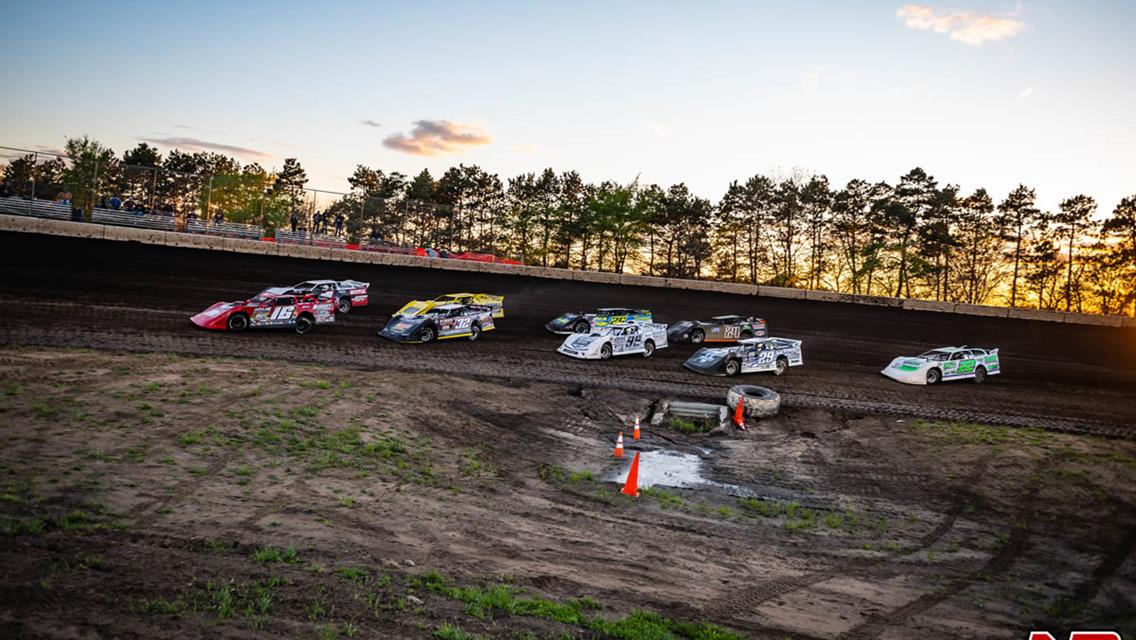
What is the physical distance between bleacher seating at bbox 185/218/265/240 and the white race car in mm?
21137

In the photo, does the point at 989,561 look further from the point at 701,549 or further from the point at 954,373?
the point at 954,373

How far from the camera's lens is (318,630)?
4793 mm

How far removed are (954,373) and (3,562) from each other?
25.7 m

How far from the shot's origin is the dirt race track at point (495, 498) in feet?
18.2

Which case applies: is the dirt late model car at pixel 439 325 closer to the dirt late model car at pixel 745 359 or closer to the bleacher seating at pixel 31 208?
the dirt late model car at pixel 745 359

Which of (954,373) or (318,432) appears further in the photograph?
(954,373)

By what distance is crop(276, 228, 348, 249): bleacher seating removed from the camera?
33.0 m

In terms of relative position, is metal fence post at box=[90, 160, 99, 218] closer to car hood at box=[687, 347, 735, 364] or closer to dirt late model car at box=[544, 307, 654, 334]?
dirt late model car at box=[544, 307, 654, 334]

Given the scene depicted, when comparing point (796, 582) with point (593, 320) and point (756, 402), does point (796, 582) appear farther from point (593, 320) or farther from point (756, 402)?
point (593, 320)

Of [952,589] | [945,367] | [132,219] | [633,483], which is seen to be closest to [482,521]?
[633,483]

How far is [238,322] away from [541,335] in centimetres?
1151

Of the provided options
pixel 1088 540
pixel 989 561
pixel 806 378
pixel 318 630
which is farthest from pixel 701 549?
pixel 806 378

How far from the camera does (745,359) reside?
21.1 meters

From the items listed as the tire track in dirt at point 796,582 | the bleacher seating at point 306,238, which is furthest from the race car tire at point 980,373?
the bleacher seating at point 306,238
